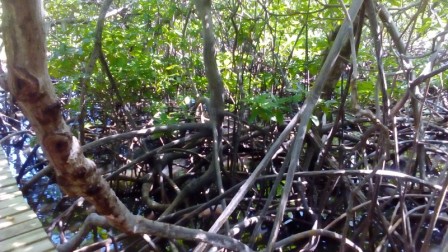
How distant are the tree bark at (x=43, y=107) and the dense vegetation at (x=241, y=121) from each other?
4.17ft

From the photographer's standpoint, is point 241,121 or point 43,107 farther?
point 241,121

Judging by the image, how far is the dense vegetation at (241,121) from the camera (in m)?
3.21

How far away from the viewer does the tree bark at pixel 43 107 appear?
103 centimetres

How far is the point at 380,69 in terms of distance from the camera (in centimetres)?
235

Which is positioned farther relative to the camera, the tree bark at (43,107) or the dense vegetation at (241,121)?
the dense vegetation at (241,121)

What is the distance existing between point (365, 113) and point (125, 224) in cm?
100

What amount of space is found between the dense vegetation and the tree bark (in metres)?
1.27

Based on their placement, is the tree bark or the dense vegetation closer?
the tree bark

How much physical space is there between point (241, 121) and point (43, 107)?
284 cm

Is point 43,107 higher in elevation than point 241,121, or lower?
higher

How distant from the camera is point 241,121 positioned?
3973mm

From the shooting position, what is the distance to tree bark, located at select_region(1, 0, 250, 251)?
1.03 metres

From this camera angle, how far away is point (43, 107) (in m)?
1.19

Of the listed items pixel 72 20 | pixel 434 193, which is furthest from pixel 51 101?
pixel 72 20
